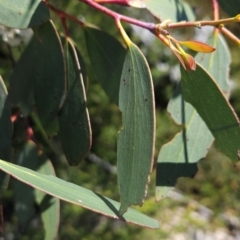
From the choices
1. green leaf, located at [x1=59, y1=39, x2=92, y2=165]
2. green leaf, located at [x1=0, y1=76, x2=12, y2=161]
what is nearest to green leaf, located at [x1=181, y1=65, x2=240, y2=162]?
green leaf, located at [x1=59, y1=39, x2=92, y2=165]

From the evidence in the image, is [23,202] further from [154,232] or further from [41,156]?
[154,232]

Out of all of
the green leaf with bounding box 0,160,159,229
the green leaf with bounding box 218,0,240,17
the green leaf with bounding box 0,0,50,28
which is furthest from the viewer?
the green leaf with bounding box 218,0,240,17

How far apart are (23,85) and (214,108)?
0.47m

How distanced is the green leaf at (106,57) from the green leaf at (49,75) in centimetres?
16

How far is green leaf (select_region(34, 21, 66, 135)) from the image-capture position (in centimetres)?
101

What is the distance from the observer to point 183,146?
1097mm

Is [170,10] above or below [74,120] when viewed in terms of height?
above

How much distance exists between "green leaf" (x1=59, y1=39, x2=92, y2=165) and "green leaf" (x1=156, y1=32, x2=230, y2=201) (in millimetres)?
177

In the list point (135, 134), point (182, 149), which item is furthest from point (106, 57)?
point (135, 134)

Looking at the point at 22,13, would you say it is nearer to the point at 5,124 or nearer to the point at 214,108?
the point at 5,124

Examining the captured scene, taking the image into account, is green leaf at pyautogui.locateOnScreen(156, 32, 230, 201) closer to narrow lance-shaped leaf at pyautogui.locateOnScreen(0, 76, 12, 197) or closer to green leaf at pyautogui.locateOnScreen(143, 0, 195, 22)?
green leaf at pyautogui.locateOnScreen(143, 0, 195, 22)

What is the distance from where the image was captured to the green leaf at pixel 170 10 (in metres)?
1.06

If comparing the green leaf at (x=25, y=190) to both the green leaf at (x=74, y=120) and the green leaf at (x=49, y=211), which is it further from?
the green leaf at (x=74, y=120)

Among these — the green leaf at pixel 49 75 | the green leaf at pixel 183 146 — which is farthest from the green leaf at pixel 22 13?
the green leaf at pixel 183 146
